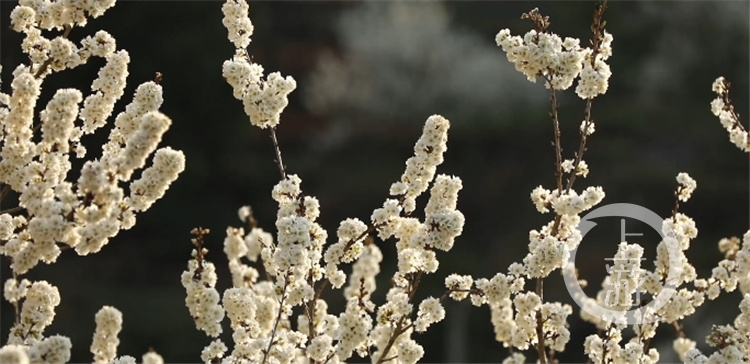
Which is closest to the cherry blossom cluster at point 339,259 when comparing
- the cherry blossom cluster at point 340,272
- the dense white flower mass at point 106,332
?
the cherry blossom cluster at point 340,272

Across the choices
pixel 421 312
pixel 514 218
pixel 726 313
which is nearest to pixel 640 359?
pixel 421 312

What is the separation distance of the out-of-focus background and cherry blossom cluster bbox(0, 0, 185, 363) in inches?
207

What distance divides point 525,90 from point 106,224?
6727 millimetres

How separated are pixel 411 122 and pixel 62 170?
619 cm

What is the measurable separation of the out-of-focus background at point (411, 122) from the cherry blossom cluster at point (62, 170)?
207 inches

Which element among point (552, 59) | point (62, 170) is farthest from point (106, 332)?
point (552, 59)

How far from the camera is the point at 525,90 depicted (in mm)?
8227

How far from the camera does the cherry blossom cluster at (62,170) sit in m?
1.70

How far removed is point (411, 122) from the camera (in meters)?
8.16

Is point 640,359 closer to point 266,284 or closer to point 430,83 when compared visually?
point 266,284

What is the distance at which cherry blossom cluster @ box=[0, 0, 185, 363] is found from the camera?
1703 millimetres

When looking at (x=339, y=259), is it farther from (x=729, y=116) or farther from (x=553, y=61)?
(x=729, y=116)

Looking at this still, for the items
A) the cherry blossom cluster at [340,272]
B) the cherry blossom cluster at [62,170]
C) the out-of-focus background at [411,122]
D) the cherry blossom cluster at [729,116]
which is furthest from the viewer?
the out-of-focus background at [411,122]

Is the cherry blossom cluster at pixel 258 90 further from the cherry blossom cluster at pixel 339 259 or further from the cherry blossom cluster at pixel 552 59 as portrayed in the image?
the cherry blossom cluster at pixel 552 59
